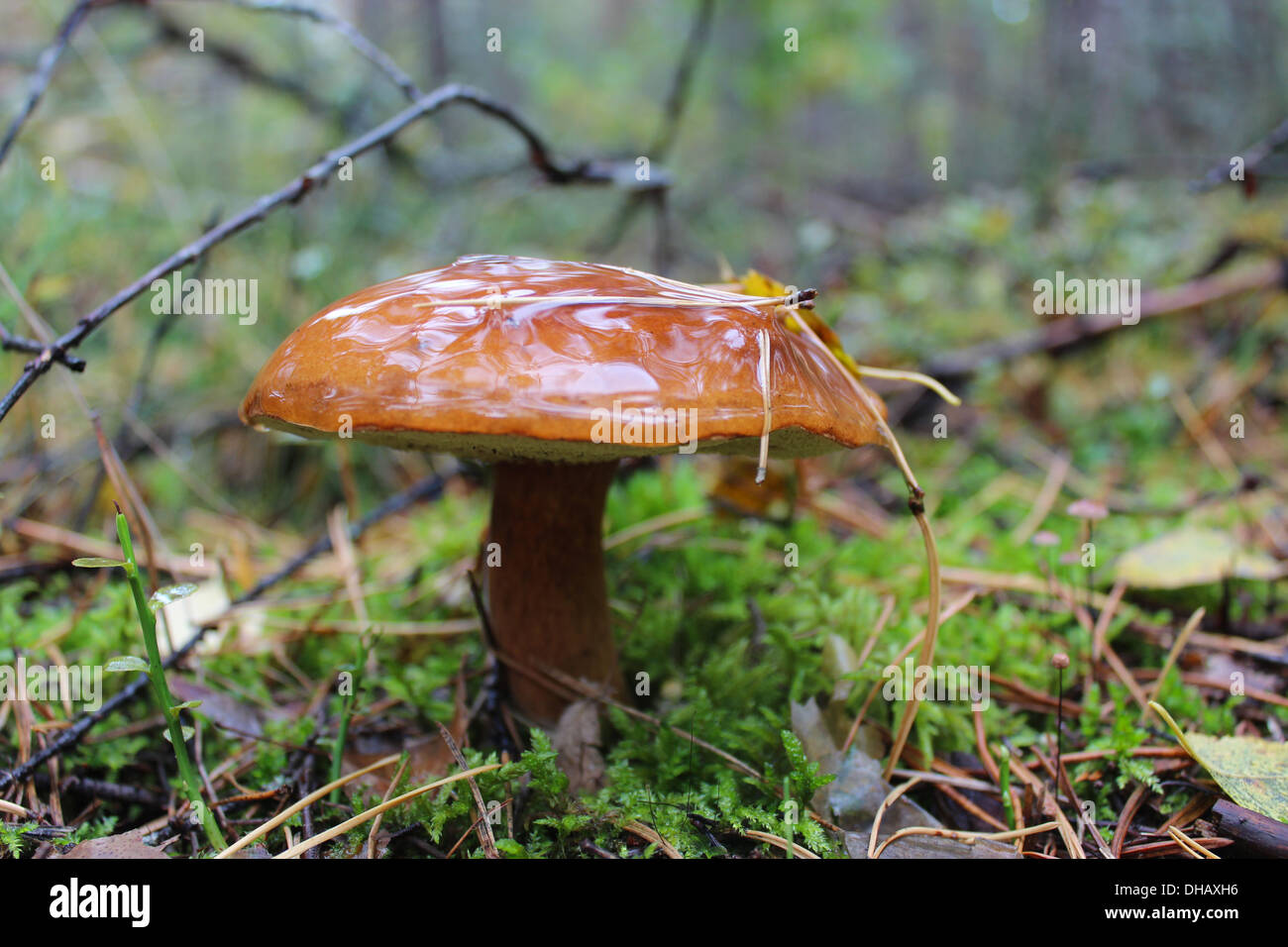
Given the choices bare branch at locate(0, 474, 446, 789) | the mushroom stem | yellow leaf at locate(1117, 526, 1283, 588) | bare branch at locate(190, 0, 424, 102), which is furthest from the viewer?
yellow leaf at locate(1117, 526, 1283, 588)

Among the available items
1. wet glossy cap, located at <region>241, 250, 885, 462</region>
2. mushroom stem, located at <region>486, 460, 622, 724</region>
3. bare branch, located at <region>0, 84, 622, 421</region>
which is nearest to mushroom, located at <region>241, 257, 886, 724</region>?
wet glossy cap, located at <region>241, 250, 885, 462</region>

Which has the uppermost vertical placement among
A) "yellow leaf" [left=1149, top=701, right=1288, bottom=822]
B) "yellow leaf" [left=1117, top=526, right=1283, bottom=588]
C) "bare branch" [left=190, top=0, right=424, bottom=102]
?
"bare branch" [left=190, top=0, right=424, bottom=102]

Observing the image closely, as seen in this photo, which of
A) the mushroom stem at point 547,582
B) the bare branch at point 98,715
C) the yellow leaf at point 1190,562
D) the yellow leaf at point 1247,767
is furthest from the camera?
the yellow leaf at point 1190,562

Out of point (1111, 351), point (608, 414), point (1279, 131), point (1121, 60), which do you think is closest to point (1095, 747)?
point (608, 414)

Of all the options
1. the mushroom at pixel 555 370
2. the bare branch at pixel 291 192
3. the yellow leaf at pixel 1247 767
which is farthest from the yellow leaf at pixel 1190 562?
the bare branch at pixel 291 192

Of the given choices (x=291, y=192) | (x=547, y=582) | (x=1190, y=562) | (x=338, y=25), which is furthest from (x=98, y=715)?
(x=1190, y=562)

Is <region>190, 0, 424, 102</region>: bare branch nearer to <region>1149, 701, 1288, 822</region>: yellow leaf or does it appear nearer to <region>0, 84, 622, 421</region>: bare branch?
<region>0, 84, 622, 421</region>: bare branch

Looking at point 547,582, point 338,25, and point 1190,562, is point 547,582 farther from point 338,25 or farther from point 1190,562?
point 1190,562

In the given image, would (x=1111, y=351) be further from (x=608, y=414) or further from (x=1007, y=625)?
(x=608, y=414)

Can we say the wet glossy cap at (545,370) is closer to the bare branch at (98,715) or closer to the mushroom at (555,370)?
the mushroom at (555,370)
